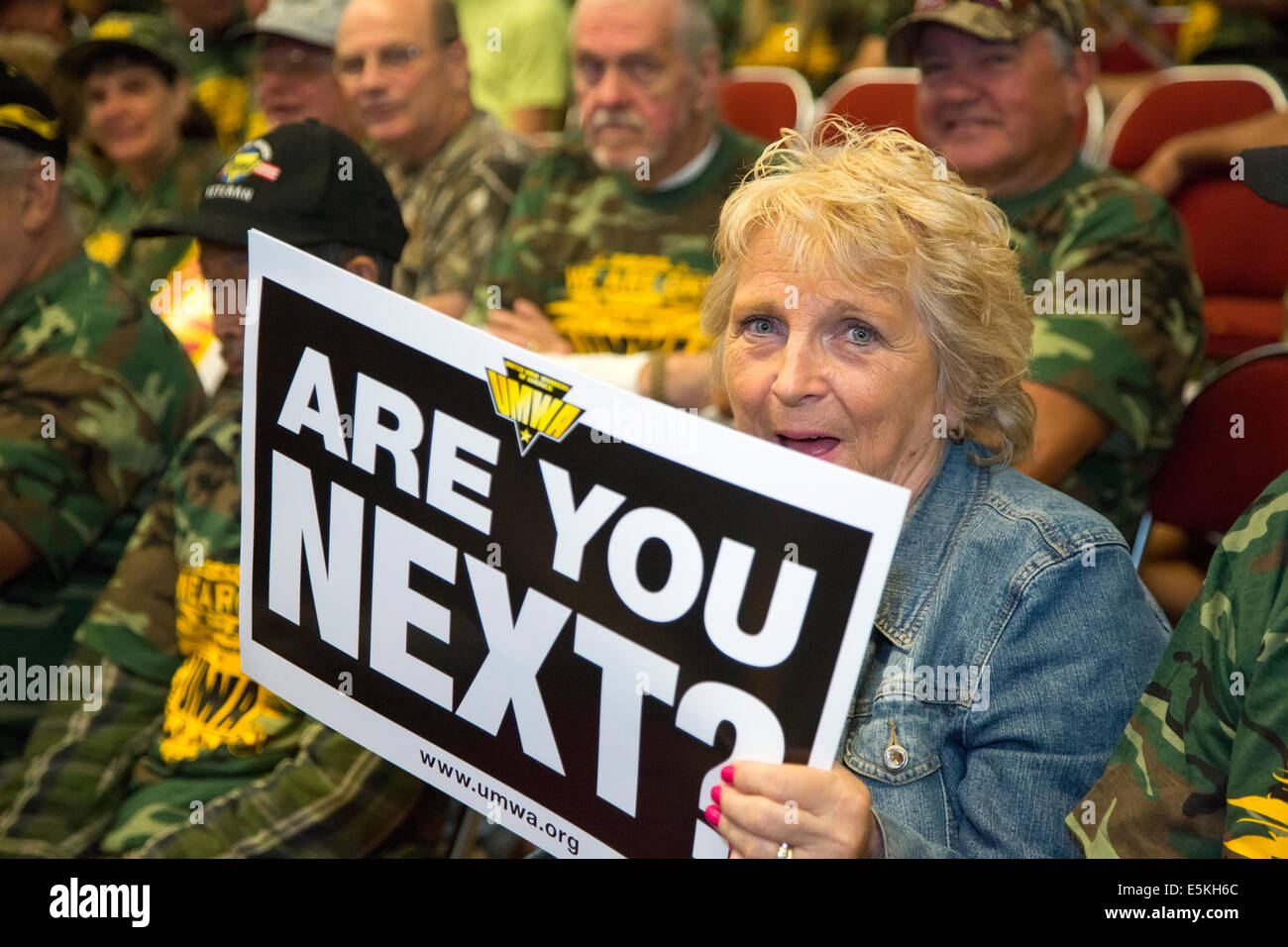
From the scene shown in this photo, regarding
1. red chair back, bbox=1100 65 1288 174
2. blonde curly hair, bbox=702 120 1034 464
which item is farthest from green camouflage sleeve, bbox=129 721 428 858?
red chair back, bbox=1100 65 1288 174

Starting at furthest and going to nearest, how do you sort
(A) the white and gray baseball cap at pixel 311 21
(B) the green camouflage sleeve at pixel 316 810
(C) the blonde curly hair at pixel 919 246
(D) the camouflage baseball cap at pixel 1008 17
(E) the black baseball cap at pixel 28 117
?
(A) the white and gray baseball cap at pixel 311 21
(D) the camouflage baseball cap at pixel 1008 17
(E) the black baseball cap at pixel 28 117
(B) the green camouflage sleeve at pixel 316 810
(C) the blonde curly hair at pixel 919 246

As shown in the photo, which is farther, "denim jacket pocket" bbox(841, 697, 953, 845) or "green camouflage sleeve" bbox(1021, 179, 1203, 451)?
"green camouflage sleeve" bbox(1021, 179, 1203, 451)

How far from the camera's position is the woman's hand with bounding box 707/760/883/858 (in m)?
1.10

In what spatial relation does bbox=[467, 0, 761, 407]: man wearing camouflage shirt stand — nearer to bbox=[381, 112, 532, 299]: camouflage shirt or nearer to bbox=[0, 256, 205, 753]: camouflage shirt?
bbox=[381, 112, 532, 299]: camouflage shirt

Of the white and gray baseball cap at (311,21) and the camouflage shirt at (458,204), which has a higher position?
the white and gray baseball cap at (311,21)

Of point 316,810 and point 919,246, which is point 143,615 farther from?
point 919,246

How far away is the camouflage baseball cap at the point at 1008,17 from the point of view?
2.29 meters

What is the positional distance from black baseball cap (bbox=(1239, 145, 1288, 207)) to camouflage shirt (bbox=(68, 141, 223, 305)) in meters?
2.59

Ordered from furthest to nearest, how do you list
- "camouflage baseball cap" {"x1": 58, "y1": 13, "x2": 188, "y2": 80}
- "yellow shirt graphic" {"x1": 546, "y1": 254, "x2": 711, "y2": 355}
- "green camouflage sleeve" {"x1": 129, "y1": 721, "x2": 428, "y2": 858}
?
1. "camouflage baseball cap" {"x1": 58, "y1": 13, "x2": 188, "y2": 80}
2. "yellow shirt graphic" {"x1": 546, "y1": 254, "x2": 711, "y2": 355}
3. "green camouflage sleeve" {"x1": 129, "y1": 721, "x2": 428, "y2": 858}

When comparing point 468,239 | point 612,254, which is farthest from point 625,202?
point 468,239

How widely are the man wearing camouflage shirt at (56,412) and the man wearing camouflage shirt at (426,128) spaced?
0.82 meters

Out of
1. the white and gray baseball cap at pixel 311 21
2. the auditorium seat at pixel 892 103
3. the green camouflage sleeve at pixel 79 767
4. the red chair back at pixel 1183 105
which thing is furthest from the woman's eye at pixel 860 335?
the white and gray baseball cap at pixel 311 21

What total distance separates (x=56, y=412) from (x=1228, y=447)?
1723 millimetres

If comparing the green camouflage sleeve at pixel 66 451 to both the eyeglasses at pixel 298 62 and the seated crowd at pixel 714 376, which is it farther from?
the eyeglasses at pixel 298 62
